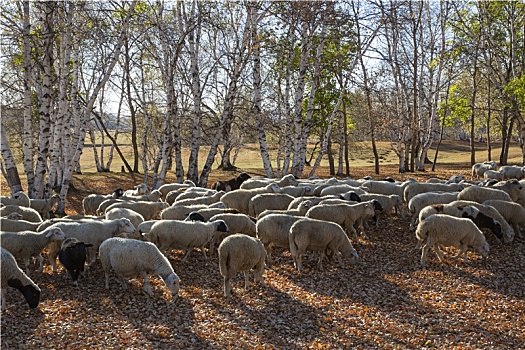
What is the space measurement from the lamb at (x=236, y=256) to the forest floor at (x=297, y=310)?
0.44 metres

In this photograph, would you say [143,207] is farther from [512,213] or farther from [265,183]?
[512,213]

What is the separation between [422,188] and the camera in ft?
54.6

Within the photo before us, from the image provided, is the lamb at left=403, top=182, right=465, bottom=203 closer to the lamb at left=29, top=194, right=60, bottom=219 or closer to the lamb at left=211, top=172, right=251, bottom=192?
the lamb at left=211, top=172, right=251, bottom=192

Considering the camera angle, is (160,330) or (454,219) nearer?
(160,330)

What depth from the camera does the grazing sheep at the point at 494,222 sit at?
12680mm

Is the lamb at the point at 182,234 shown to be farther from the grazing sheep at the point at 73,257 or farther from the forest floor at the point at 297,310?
the grazing sheep at the point at 73,257

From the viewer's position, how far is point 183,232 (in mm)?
11438

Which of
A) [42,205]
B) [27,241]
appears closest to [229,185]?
[42,205]

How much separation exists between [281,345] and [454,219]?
5924 millimetres

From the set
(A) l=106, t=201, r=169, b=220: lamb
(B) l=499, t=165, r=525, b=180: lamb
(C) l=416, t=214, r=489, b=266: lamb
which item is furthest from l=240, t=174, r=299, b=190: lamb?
(B) l=499, t=165, r=525, b=180: lamb

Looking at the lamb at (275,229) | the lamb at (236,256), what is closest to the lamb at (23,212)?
the lamb at (275,229)

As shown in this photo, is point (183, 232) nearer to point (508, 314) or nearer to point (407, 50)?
point (508, 314)

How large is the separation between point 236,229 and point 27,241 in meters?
4.65

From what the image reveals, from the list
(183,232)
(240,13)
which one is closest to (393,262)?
(183,232)
